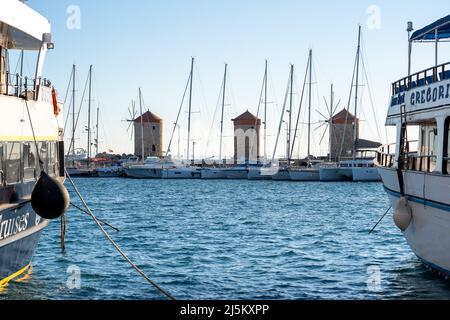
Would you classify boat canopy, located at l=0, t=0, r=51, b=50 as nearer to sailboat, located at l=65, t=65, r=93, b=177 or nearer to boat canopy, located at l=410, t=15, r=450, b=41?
boat canopy, located at l=410, t=15, r=450, b=41

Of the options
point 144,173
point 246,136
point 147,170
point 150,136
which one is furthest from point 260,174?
point 150,136

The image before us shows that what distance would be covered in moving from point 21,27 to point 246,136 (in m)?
104

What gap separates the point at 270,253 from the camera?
23.7 metres

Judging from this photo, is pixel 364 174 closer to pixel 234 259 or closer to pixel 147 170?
pixel 147 170

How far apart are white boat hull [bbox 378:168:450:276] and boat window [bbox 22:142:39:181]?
850 cm

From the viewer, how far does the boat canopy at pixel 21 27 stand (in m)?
15.1

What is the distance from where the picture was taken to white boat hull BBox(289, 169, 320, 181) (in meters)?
85.1

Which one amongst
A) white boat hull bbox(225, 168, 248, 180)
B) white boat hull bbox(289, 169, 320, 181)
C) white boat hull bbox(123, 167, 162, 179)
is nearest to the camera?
white boat hull bbox(289, 169, 320, 181)

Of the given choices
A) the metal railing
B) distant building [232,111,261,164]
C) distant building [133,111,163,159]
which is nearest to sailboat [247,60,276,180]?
distant building [232,111,261,164]

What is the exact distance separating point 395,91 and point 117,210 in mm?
26504

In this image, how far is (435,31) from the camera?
62.5 feet
